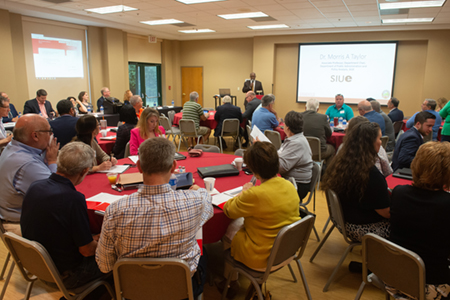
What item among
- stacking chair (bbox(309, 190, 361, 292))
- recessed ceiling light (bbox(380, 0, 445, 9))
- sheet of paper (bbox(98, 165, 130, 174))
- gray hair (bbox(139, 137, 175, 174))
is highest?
recessed ceiling light (bbox(380, 0, 445, 9))

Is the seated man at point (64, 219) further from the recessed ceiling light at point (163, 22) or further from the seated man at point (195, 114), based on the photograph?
the recessed ceiling light at point (163, 22)

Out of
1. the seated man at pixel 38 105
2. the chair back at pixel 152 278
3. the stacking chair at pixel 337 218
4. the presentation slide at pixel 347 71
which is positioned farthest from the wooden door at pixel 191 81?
the chair back at pixel 152 278

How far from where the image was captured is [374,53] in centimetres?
1007

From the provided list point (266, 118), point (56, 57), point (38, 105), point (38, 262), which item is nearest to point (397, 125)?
point (266, 118)

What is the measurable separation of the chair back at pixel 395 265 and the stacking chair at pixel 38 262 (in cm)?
157

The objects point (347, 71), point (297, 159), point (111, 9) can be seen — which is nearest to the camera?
point (297, 159)

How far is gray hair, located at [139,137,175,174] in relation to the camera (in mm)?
1608

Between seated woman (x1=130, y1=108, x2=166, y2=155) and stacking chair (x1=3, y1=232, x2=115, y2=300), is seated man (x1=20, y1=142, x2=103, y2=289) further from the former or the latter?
seated woman (x1=130, y1=108, x2=166, y2=155)

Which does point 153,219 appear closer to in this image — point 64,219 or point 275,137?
point 64,219

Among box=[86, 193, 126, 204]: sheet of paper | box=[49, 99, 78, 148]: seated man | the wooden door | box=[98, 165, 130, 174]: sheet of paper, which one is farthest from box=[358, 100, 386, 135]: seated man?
the wooden door

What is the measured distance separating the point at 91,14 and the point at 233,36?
17.1 ft

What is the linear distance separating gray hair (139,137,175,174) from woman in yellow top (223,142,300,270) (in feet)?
1.75

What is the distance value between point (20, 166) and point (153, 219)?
126 centimetres

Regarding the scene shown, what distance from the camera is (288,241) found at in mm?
1932
